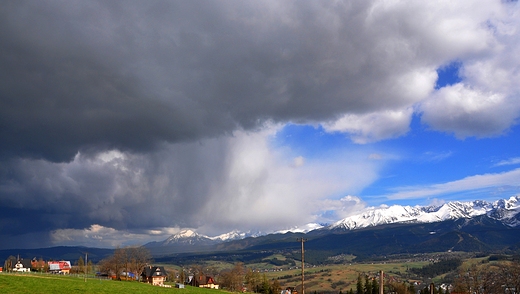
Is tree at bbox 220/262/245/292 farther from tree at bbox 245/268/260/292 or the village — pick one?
the village

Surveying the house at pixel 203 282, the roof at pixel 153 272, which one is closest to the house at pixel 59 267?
the roof at pixel 153 272

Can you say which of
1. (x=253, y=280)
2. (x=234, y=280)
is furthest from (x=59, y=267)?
(x=253, y=280)

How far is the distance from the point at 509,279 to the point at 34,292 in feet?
410

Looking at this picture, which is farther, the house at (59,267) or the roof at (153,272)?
the house at (59,267)

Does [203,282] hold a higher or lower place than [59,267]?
lower

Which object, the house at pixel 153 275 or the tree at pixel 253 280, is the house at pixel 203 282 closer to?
the house at pixel 153 275

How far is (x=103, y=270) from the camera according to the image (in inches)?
6467

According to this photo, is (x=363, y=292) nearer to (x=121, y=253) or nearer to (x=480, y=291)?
(x=480, y=291)

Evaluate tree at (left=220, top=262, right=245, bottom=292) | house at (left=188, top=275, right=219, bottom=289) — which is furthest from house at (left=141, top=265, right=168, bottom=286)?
tree at (left=220, top=262, right=245, bottom=292)

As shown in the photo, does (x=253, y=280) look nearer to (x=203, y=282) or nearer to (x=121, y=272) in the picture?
(x=203, y=282)

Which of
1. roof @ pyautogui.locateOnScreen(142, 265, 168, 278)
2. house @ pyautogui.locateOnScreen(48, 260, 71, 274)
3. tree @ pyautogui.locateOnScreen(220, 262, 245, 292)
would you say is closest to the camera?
tree @ pyautogui.locateOnScreen(220, 262, 245, 292)

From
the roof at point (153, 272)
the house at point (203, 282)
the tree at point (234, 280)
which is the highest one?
the roof at point (153, 272)

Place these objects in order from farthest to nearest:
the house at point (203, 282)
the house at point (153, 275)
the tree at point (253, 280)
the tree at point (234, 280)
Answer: the house at point (203, 282) < the tree at point (253, 280) < the tree at point (234, 280) < the house at point (153, 275)

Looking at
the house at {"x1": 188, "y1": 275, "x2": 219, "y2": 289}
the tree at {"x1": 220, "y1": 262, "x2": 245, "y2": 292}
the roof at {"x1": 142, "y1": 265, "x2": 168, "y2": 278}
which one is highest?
the roof at {"x1": 142, "y1": 265, "x2": 168, "y2": 278}
